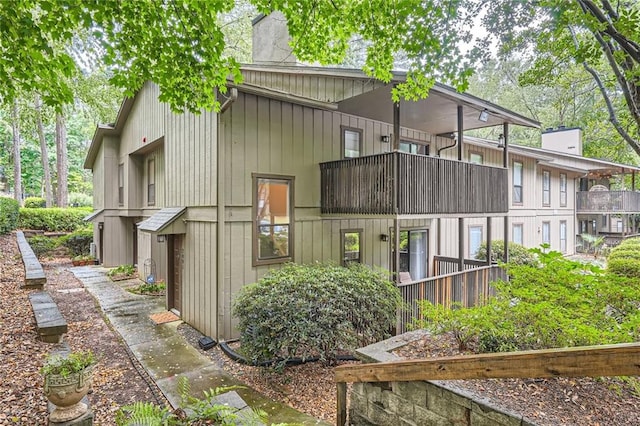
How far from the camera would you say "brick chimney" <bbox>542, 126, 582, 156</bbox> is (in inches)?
781

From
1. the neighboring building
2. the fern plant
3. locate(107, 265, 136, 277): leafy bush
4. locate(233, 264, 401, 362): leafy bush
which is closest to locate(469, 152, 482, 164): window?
the neighboring building

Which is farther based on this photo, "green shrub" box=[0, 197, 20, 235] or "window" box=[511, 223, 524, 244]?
"green shrub" box=[0, 197, 20, 235]

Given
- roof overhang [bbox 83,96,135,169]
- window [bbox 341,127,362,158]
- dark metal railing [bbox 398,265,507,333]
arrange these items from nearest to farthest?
1. dark metal railing [bbox 398,265,507,333]
2. window [bbox 341,127,362,158]
3. roof overhang [bbox 83,96,135,169]

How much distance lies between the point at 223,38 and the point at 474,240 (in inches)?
456

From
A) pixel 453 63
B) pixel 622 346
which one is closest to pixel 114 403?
pixel 622 346

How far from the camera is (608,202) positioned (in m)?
19.1

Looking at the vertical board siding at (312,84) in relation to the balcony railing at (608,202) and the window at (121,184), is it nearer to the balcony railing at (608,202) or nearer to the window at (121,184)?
the window at (121,184)

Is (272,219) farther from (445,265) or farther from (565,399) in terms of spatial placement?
(445,265)

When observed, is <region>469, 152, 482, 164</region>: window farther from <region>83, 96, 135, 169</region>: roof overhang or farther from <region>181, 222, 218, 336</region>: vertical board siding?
<region>83, 96, 135, 169</region>: roof overhang

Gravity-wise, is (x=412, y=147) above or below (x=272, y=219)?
above

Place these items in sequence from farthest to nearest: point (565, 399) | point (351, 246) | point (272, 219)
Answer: point (351, 246), point (272, 219), point (565, 399)

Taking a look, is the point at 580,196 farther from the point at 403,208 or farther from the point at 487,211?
the point at 403,208

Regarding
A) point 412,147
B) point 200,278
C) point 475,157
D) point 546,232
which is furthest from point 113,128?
point 546,232

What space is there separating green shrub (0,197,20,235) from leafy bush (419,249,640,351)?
18987 millimetres
